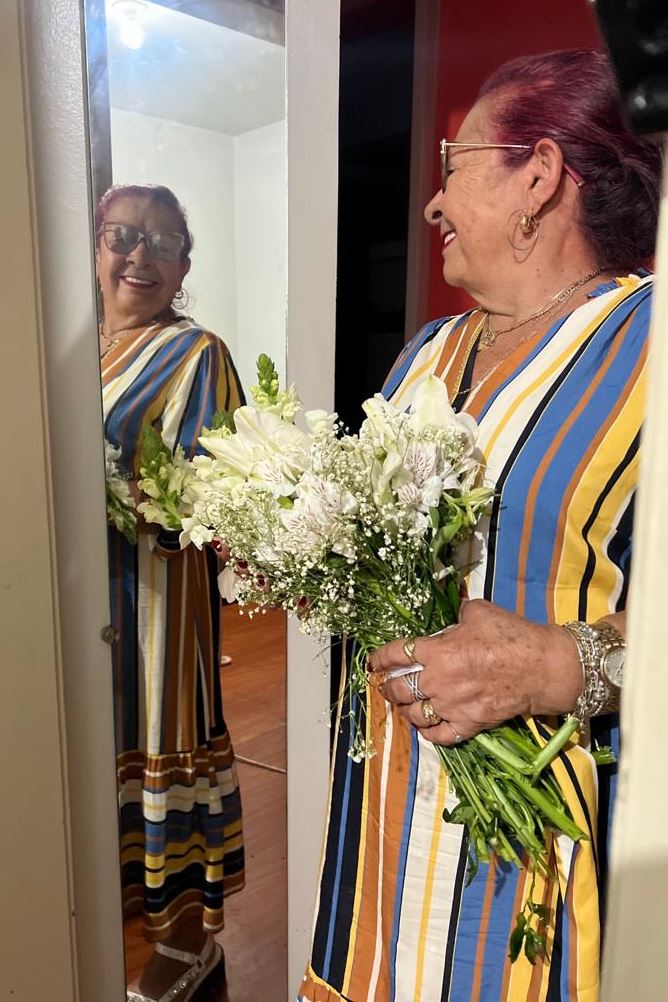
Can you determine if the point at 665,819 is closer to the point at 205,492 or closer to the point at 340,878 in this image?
the point at 205,492

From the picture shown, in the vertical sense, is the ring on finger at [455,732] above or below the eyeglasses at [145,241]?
below

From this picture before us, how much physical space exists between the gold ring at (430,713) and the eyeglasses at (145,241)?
89 centimetres

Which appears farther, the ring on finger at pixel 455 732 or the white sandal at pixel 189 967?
the white sandal at pixel 189 967

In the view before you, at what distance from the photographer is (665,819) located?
10.4 inches

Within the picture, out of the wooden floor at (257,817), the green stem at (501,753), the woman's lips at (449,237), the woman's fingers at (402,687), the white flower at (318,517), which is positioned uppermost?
the woman's lips at (449,237)

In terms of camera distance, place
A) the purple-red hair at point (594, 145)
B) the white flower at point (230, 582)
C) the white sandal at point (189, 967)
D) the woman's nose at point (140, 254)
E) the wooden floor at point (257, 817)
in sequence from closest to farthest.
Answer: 1. the purple-red hair at point (594, 145)
2. the white flower at point (230, 582)
3. the woman's nose at point (140, 254)
4. the wooden floor at point (257, 817)
5. the white sandal at point (189, 967)

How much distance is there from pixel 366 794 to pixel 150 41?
120 cm

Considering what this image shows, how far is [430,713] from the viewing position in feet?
2.77

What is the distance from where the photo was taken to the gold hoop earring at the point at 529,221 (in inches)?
36.9

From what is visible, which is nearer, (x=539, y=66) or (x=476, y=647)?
(x=476, y=647)

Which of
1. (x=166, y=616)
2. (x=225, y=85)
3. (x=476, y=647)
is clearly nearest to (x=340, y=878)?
(x=476, y=647)

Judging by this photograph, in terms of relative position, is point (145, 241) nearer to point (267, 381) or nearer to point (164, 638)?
point (267, 381)

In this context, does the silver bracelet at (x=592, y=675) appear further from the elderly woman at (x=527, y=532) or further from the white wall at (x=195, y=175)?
the white wall at (x=195, y=175)

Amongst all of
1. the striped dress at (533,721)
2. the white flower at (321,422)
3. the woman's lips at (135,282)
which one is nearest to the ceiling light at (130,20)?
the woman's lips at (135,282)
